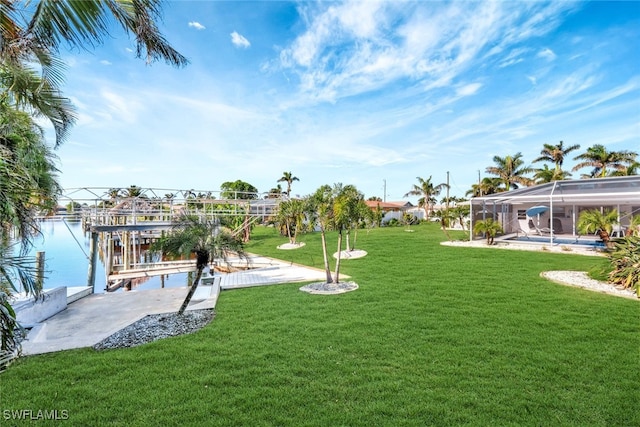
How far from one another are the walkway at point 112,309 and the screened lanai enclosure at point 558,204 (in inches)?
566

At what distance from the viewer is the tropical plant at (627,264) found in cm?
844

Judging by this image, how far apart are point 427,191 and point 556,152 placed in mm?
15116

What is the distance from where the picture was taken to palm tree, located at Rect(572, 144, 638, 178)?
93.6 feet

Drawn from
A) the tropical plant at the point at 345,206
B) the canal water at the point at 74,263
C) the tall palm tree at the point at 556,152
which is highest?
the tall palm tree at the point at 556,152

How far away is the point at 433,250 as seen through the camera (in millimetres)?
16547

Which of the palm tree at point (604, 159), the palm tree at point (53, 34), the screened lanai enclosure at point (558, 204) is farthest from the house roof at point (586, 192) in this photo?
the palm tree at point (53, 34)

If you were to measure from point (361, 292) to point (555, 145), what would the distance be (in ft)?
116

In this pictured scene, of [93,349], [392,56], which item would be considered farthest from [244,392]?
[392,56]

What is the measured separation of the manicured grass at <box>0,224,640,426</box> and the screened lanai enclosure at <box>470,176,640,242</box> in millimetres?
11317

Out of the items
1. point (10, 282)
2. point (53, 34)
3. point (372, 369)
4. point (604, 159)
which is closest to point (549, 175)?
point (604, 159)

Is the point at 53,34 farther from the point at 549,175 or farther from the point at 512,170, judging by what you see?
the point at 512,170

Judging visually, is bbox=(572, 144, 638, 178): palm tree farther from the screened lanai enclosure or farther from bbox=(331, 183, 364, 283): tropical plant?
bbox=(331, 183, 364, 283): tropical plant

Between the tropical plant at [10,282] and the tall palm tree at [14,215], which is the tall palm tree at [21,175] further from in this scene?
the tropical plant at [10,282]

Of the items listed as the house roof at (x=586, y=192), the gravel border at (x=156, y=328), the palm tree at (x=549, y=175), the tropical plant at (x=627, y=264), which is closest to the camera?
the gravel border at (x=156, y=328)
